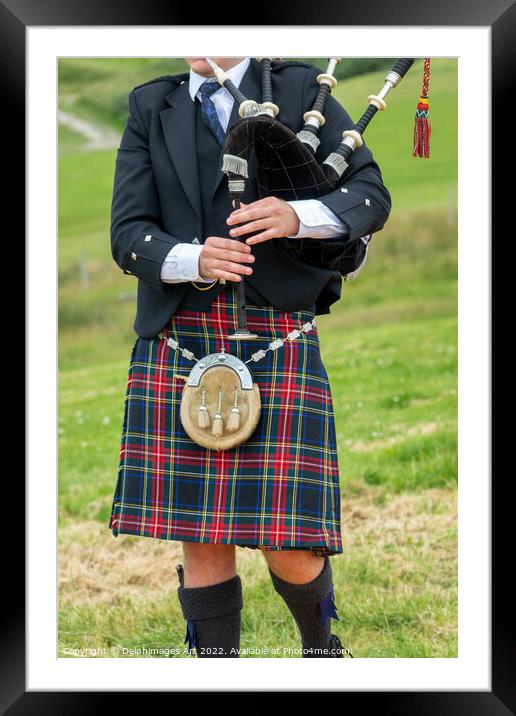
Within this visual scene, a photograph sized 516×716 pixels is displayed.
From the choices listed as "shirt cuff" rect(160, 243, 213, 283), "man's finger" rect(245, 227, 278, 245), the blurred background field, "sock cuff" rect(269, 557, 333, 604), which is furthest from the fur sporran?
the blurred background field

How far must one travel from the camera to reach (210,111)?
10.5 ft

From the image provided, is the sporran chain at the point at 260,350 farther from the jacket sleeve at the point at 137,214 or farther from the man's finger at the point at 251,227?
the man's finger at the point at 251,227

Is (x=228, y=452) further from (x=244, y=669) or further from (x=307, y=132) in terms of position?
(x=307, y=132)

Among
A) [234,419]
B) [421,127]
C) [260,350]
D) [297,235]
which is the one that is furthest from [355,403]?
[297,235]

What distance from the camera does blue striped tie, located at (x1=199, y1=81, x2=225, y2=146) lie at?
3.17 meters

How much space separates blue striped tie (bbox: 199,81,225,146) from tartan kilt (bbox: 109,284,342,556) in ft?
1.65

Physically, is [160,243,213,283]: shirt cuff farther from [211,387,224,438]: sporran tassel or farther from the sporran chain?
[211,387,224,438]: sporran tassel

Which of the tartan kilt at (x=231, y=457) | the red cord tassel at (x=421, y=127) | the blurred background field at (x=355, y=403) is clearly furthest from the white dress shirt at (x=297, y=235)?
the blurred background field at (x=355, y=403)

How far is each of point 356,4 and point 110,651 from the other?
2.44 meters

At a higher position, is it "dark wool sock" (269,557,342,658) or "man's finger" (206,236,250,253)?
"man's finger" (206,236,250,253)

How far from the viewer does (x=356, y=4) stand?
2998mm

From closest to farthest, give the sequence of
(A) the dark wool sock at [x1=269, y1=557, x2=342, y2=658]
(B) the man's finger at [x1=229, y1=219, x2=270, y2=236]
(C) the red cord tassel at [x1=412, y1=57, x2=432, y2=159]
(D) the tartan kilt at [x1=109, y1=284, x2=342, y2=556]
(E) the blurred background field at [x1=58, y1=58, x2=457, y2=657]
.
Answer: (B) the man's finger at [x1=229, y1=219, x2=270, y2=236], (D) the tartan kilt at [x1=109, y1=284, x2=342, y2=556], (A) the dark wool sock at [x1=269, y1=557, x2=342, y2=658], (C) the red cord tassel at [x1=412, y1=57, x2=432, y2=159], (E) the blurred background field at [x1=58, y1=58, x2=457, y2=657]

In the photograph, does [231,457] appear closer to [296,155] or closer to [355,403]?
[296,155]
